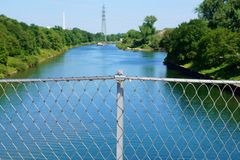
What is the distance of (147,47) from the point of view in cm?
11281

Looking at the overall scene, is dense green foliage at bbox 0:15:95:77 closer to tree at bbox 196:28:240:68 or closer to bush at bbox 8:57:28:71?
bush at bbox 8:57:28:71

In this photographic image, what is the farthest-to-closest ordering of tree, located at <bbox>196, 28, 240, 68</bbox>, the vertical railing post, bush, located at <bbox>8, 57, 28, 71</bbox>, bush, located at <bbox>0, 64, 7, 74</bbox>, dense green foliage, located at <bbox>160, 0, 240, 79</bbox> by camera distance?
Result: bush, located at <bbox>8, 57, 28, 71</bbox> → bush, located at <bbox>0, 64, 7, 74</bbox> → dense green foliage, located at <bbox>160, 0, 240, 79</bbox> → tree, located at <bbox>196, 28, 240, 68</bbox> → the vertical railing post

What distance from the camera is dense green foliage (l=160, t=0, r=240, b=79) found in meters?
39.8

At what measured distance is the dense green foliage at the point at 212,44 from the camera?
3984 centimetres

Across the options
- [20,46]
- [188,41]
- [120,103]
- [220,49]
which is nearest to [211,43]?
[220,49]

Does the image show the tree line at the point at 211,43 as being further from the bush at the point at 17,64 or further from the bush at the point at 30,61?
the bush at the point at 17,64

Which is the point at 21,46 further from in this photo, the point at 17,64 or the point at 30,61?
the point at 17,64

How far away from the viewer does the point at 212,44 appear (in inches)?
1726

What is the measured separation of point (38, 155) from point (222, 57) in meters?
28.9

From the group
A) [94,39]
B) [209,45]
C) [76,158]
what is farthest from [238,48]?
[94,39]

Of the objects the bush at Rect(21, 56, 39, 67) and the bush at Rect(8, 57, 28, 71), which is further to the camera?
Answer: the bush at Rect(21, 56, 39, 67)

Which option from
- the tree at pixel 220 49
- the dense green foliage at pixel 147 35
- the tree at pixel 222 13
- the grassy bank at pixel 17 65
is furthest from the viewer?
the dense green foliage at pixel 147 35

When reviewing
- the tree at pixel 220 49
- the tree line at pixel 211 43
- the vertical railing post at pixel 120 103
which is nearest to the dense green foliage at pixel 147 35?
the tree line at pixel 211 43

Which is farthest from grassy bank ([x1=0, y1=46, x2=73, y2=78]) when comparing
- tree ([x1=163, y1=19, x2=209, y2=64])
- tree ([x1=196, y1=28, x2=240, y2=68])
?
tree ([x1=196, y1=28, x2=240, y2=68])
